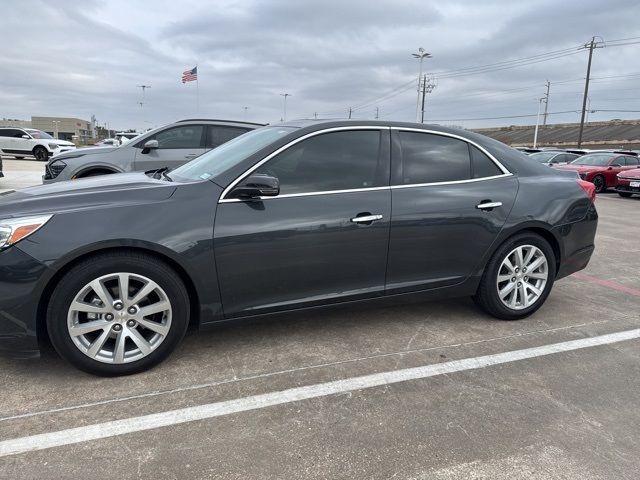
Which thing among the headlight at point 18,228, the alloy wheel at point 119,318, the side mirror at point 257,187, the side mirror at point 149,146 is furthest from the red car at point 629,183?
the headlight at point 18,228

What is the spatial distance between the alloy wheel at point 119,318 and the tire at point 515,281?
251 centimetres

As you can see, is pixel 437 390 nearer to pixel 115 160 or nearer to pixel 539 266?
pixel 539 266

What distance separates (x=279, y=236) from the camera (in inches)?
123

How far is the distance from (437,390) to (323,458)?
0.96 meters

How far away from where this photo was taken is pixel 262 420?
2.61 meters

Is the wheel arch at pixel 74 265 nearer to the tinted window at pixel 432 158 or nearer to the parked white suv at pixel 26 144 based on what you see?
the tinted window at pixel 432 158

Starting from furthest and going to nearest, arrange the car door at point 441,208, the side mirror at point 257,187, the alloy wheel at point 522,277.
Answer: the alloy wheel at point 522,277 → the car door at point 441,208 → the side mirror at point 257,187

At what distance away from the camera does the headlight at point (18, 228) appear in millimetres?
2682

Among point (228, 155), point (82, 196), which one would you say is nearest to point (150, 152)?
point (228, 155)

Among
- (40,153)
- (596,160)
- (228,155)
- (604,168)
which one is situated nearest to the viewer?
(228,155)

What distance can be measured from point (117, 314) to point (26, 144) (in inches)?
996

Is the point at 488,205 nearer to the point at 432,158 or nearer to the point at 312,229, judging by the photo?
the point at 432,158

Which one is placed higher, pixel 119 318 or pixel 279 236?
pixel 279 236

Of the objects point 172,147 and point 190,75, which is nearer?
point 172,147
